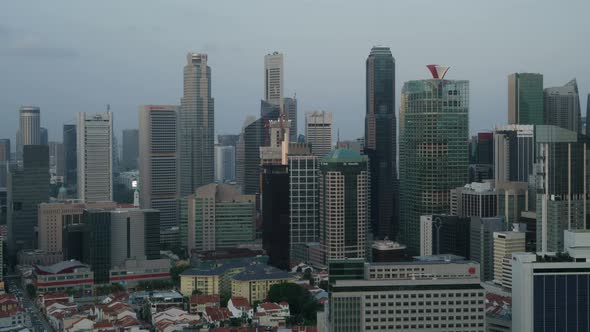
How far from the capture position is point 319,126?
50.4m

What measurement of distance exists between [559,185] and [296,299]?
919 cm

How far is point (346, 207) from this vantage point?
3366 centimetres

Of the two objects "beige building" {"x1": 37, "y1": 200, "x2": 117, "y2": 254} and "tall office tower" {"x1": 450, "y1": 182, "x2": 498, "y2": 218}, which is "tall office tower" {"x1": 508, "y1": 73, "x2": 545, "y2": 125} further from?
"beige building" {"x1": 37, "y1": 200, "x2": 117, "y2": 254}

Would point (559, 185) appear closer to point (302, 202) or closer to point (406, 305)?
point (302, 202)

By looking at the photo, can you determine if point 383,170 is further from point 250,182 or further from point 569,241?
point 569,241

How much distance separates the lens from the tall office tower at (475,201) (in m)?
35.3

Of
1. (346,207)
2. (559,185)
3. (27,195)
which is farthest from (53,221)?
(559,185)

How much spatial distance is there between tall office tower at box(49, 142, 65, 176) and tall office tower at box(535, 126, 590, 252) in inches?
1666

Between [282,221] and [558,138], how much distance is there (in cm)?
1100

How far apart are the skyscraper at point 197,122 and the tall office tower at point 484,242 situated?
1121 inches

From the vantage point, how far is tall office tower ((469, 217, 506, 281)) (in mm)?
30844

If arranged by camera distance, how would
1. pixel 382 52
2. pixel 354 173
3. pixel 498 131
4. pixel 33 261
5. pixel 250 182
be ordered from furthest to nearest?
pixel 250 182
pixel 382 52
pixel 498 131
pixel 33 261
pixel 354 173

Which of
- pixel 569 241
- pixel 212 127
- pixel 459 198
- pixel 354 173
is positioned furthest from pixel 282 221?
pixel 212 127

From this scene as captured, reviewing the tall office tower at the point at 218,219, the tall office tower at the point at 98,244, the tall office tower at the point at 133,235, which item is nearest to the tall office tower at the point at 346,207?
the tall office tower at the point at 133,235
